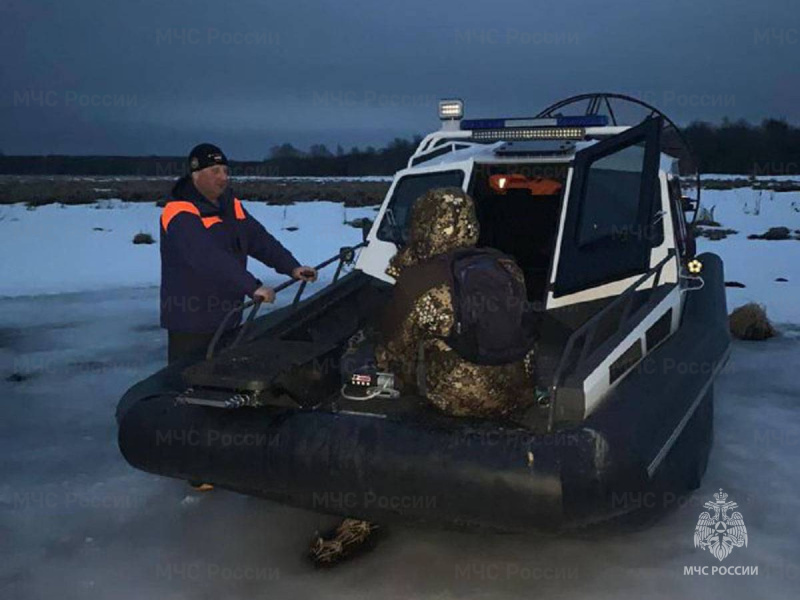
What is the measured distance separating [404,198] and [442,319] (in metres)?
2.72

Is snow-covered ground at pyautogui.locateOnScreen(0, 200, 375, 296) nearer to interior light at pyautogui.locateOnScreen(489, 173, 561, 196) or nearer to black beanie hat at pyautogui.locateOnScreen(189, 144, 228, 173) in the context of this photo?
interior light at pyautogui.locateOnScreen(489, 173, 561, 196)

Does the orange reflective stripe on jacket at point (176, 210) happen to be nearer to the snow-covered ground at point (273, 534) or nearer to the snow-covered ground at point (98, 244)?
the snow-covered ground at point (273, 534)

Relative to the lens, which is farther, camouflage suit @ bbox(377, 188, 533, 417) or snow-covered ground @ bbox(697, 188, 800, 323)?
snow-covered ground @ bbox(697, 188, 800, 323)

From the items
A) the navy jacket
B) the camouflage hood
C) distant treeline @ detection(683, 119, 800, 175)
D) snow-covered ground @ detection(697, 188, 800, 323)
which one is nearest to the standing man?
the navy jacket

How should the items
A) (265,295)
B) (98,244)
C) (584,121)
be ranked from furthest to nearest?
(98,244), (584,121), (265,295)

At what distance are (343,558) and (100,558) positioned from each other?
1.20m

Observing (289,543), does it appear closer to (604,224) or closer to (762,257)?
(604,224)

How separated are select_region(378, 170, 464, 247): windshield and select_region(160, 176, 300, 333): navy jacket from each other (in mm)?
1320

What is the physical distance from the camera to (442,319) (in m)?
3.51

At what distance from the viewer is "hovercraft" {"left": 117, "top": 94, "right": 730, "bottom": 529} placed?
124 inches

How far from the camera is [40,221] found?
22969 mm

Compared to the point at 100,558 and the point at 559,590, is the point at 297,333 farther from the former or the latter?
the point at 559,590

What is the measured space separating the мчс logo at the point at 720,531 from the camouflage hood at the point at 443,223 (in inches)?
75.7

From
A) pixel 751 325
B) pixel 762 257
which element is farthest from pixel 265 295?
pixel 762 257
